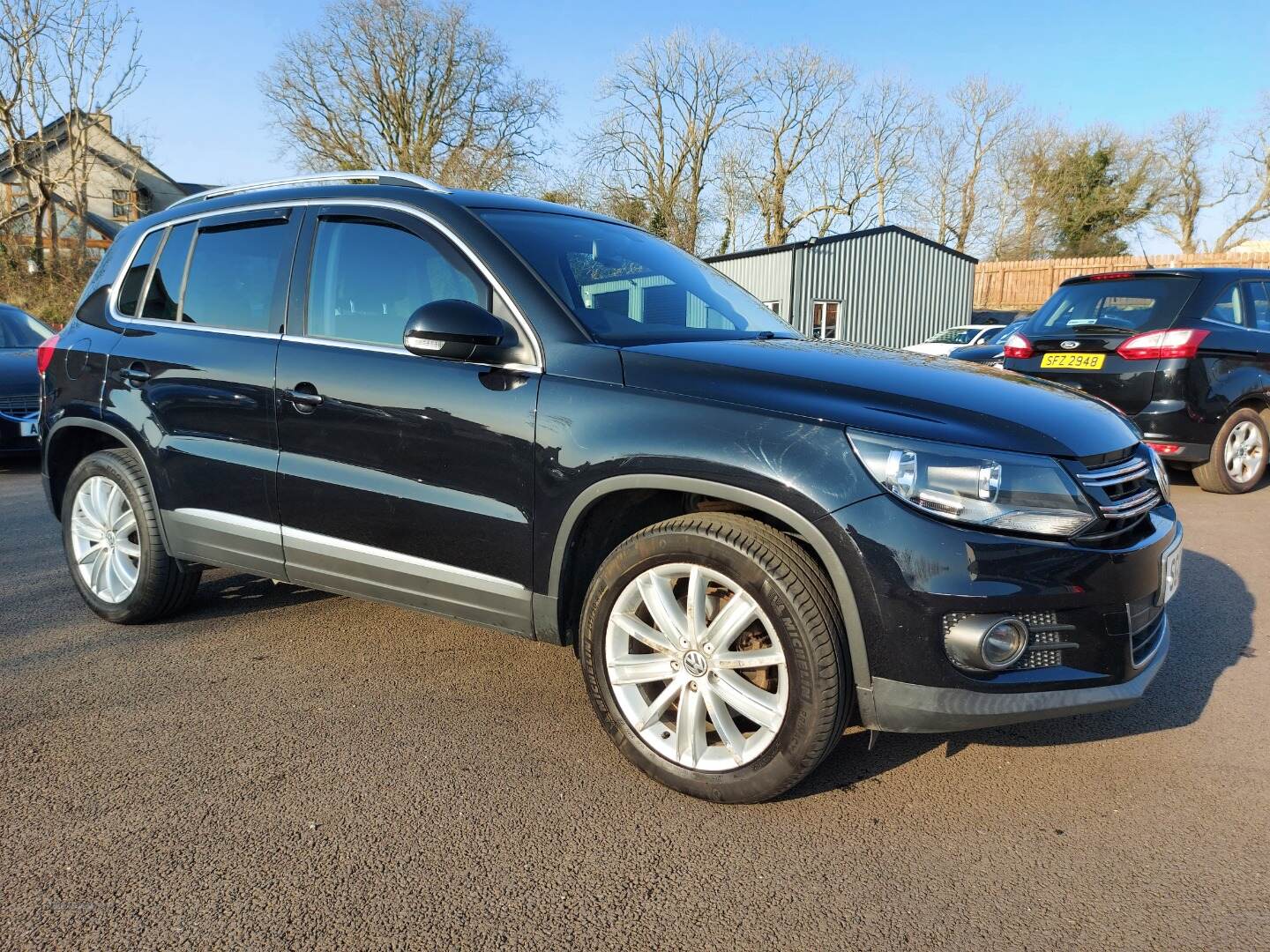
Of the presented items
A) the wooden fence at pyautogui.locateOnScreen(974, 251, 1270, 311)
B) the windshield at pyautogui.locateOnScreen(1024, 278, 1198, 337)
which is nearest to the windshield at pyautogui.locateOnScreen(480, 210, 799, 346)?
the windshield at pyautogui.locateOnScreen(1024, 278, 1198, 337)

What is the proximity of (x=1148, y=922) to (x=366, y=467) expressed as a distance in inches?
99.7

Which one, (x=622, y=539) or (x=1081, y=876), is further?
(x=622, y=539)

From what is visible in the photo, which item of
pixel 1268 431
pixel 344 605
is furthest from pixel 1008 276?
pixel 344 605

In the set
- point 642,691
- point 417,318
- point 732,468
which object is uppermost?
point 417,318

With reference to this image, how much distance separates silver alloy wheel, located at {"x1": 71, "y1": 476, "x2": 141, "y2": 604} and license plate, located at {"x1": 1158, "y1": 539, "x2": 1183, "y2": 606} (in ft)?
12.5

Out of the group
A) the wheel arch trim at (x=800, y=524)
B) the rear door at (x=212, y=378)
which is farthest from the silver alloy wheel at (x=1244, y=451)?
the rear door at (x=212, y=378)

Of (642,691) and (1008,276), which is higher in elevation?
(1008,276)

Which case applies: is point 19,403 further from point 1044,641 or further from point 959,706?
point 1044,641

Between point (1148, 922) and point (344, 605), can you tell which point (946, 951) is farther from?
point (344, 605)

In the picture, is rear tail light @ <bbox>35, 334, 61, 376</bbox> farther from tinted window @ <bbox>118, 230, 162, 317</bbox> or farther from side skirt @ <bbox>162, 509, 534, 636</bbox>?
side skirt @ <bbox>162, 509, 534, 636</bbox>

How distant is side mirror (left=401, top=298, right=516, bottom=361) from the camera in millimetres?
2771

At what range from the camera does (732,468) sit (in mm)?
2457

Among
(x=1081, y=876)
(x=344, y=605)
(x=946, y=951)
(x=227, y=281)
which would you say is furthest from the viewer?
(x=344, y=605)

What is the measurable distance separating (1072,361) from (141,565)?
6.36 m
